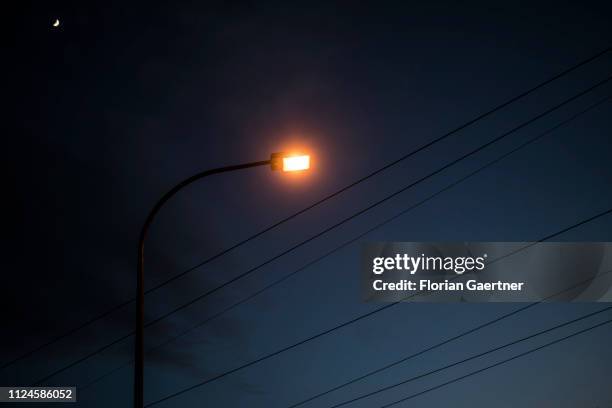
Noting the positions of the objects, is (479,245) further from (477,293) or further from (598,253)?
(598,253)

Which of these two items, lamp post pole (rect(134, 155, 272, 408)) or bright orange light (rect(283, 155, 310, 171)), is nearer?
bright orange light (rect(283, 155, 310, 171))

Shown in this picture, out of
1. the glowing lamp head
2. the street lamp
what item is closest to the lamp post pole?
the street lamp

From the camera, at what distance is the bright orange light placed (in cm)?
1195

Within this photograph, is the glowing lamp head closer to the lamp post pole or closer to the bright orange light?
the bright orange light

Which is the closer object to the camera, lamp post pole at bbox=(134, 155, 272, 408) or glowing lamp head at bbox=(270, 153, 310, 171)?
glowing lamp head at bbox=(270, 153, 310, 171)

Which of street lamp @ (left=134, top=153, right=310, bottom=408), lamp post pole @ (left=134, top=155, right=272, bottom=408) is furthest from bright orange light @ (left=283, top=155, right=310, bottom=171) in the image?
lamp post pole @ (left=134, top=155, right=272, bottom=408)

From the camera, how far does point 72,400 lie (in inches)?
874

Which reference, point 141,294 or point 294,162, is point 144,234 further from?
point 294,162

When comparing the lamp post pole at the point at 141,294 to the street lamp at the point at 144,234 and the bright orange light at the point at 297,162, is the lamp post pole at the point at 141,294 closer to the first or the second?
the street lamp at the point at 144,234

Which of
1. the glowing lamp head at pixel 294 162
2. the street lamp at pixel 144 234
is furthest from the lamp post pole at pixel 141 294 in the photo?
the glowing lamp head at pixel 294 162

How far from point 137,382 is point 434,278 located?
12.0m

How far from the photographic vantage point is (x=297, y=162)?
12.0 meters

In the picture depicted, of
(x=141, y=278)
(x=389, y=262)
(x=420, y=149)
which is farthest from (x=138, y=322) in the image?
(x=389, y=262)

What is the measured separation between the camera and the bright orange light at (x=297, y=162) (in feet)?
39.2
